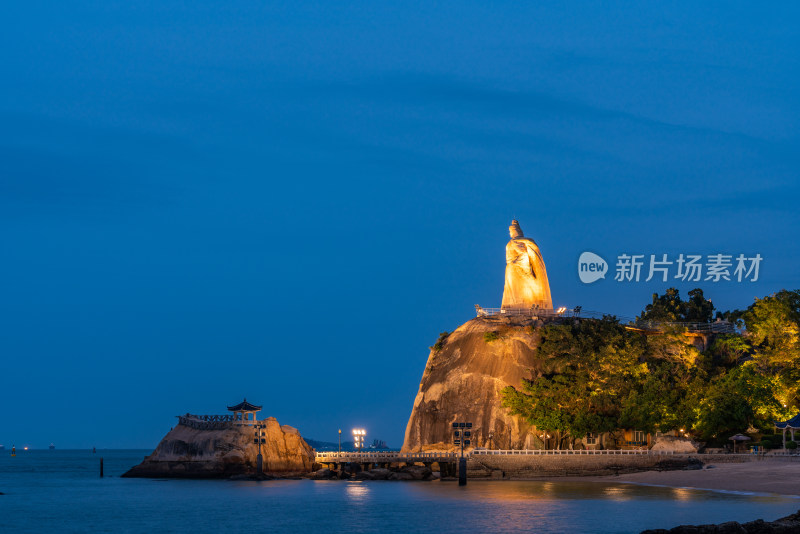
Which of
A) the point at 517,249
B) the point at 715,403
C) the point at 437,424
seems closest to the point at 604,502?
the point at 715,403

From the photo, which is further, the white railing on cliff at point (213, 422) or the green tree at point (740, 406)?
the white railing on cliff at point (213, 422)

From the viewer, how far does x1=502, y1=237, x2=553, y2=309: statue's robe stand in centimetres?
10806

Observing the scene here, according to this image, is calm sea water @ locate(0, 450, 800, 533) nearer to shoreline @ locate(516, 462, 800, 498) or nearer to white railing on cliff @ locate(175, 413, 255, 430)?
shoreline @ locate(516, 462, 800, 498)

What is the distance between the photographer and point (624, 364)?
300ft

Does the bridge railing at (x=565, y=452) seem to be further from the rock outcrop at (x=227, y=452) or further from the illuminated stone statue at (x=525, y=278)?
the illuminated stone statue at (x=525, y=278)

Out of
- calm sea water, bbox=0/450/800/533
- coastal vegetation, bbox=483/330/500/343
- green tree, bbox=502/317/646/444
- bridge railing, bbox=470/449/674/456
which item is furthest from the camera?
coastal vegetation, bbox=483/330/500/343

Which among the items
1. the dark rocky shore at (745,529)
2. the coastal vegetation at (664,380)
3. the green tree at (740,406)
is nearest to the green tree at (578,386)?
the coastal vegetation at (664,380)

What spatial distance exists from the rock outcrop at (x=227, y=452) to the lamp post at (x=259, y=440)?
84 centimetres

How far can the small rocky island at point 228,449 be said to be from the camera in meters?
90.0

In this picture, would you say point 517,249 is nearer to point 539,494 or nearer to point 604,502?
point 539,494

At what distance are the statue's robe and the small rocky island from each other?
29.4 metres

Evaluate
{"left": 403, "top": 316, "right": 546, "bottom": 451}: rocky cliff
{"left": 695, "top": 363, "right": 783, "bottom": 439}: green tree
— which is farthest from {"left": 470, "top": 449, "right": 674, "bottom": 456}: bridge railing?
{"left": 403, "top": 316, "right": 546, "bottom": 451}: rocky cliff

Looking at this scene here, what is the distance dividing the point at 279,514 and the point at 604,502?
2009cm

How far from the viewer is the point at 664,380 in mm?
91062
